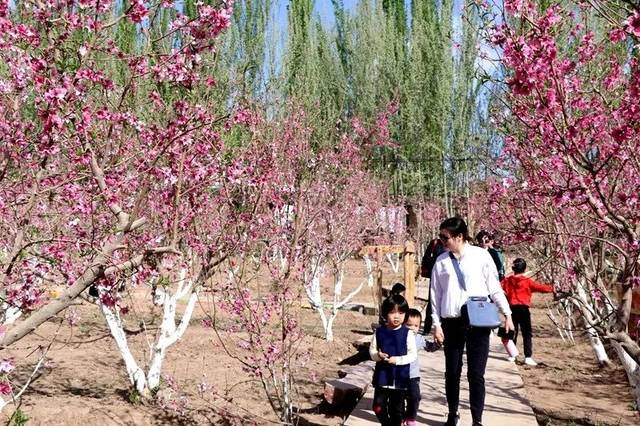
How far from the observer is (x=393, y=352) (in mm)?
4609

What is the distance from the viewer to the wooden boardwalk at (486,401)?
529 centimetres

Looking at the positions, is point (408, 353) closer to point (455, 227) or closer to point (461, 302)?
point (461, 302)

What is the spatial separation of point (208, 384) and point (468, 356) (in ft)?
13.5

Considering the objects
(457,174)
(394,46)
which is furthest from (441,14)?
(457,174)

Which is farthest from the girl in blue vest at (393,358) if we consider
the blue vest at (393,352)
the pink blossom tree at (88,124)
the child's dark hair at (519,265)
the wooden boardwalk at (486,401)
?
the child's dark hair at (519,265)

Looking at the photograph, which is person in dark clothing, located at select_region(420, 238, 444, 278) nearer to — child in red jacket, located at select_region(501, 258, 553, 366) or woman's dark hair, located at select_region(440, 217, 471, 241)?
woman's dark hair, located at select_region(440, 217, 471, 241)

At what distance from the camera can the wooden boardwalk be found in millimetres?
5293

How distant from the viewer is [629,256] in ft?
13.5

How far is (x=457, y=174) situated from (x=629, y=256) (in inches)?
718

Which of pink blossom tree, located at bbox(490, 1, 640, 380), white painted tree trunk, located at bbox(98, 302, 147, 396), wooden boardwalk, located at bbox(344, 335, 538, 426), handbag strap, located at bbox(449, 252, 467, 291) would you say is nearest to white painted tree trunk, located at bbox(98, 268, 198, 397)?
white painted tree trunk, located at bbox(98, 302, 147, 396)

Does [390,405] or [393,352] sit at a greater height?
[393,352]

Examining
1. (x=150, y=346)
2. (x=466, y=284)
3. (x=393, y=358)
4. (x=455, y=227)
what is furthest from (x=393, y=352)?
(x=150, y=346)

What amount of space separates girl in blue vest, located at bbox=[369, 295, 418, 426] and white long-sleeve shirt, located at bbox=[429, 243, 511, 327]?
0.23m

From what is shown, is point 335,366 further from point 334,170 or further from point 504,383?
point 334,170
